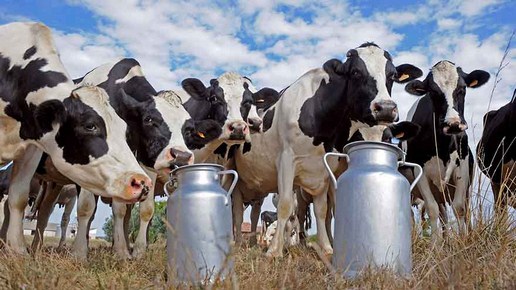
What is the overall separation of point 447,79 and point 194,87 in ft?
11.4

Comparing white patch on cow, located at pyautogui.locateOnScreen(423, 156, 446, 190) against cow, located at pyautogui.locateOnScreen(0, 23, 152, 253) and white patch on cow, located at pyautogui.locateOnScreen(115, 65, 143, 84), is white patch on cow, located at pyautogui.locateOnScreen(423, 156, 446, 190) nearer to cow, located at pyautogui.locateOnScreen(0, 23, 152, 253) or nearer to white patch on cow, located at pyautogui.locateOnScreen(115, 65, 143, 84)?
white patch on cow, located at pyautogui.locateOnScreen(115, 65, 143, 84)

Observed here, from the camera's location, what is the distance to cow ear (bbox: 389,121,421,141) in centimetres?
766

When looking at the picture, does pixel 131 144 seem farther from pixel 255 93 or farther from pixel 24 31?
pixel 255 93

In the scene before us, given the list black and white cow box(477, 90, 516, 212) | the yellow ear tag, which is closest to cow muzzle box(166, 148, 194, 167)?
the yellow ear tag

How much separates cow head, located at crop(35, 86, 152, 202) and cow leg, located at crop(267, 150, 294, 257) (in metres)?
2.16

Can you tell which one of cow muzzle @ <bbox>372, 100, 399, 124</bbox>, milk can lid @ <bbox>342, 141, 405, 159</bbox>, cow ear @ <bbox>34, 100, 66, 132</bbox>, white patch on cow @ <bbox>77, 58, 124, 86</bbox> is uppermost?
white patch on cow @ <bbox>77, 58, 124, 86</bbox>

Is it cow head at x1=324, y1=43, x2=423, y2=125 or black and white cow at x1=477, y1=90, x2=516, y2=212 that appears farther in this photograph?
black and white cow at x1=477, y1=90, x2=516, y2=212

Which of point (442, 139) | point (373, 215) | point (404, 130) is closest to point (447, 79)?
point (442, 139)

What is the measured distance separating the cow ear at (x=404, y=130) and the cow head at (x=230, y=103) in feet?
5.74

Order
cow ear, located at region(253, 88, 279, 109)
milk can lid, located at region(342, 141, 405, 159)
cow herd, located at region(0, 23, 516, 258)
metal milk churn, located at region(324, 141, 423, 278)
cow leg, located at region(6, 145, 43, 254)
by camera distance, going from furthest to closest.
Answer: cow ear, located at region(253, 88, 279, 109) < cow leg, located at region(6, 145, 43, 254) < cow herd, located at region(0, 23, 516, 258) < milk can lid, located at region(342, 141, 405, 159) < metal milk churn, located at region(324, 141, 423, 278)

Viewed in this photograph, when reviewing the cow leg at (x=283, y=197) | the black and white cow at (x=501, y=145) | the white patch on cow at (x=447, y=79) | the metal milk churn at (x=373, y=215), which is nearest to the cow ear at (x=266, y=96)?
the cow leg at (x=283, y=197)

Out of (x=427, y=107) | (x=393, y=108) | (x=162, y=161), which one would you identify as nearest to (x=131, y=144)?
(x=162, y=161)

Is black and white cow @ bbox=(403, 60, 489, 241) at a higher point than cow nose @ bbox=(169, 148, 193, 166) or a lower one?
higher

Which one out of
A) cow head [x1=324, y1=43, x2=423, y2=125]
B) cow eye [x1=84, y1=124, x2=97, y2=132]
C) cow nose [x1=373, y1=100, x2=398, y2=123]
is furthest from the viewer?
cow head [x1=324, y1=43, x2=423, y2=125]
